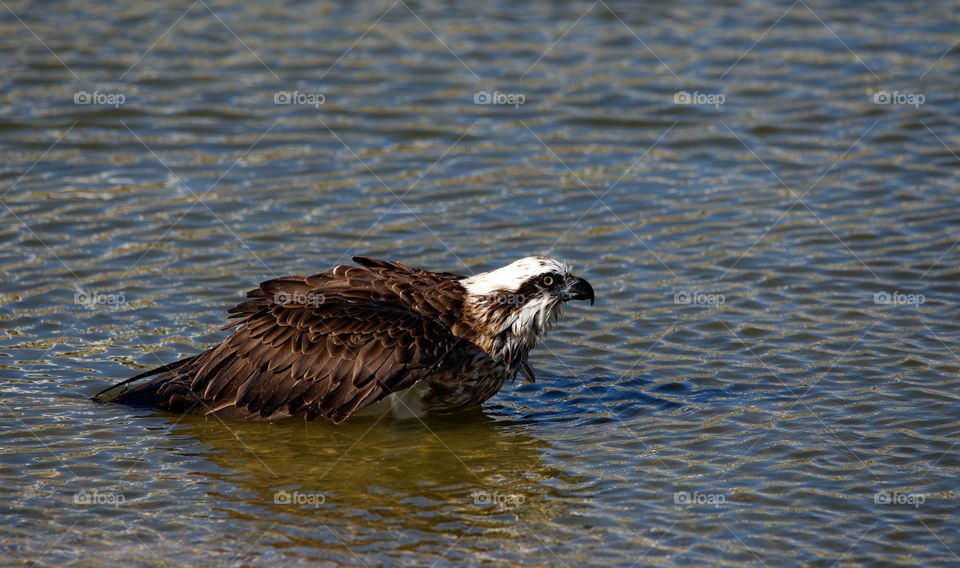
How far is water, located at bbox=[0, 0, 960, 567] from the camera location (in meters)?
9.18

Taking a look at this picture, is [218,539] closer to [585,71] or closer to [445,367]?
[445,367]

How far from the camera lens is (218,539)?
29.0 feet

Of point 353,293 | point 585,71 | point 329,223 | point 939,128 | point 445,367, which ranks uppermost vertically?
point 585,71

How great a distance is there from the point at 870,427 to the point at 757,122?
8.23m

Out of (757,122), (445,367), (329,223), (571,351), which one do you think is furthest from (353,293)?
(757,122)

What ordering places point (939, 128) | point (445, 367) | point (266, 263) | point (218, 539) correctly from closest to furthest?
point (218, 539)
point (445, 367)
point (266, 263)
point (939, 128)
